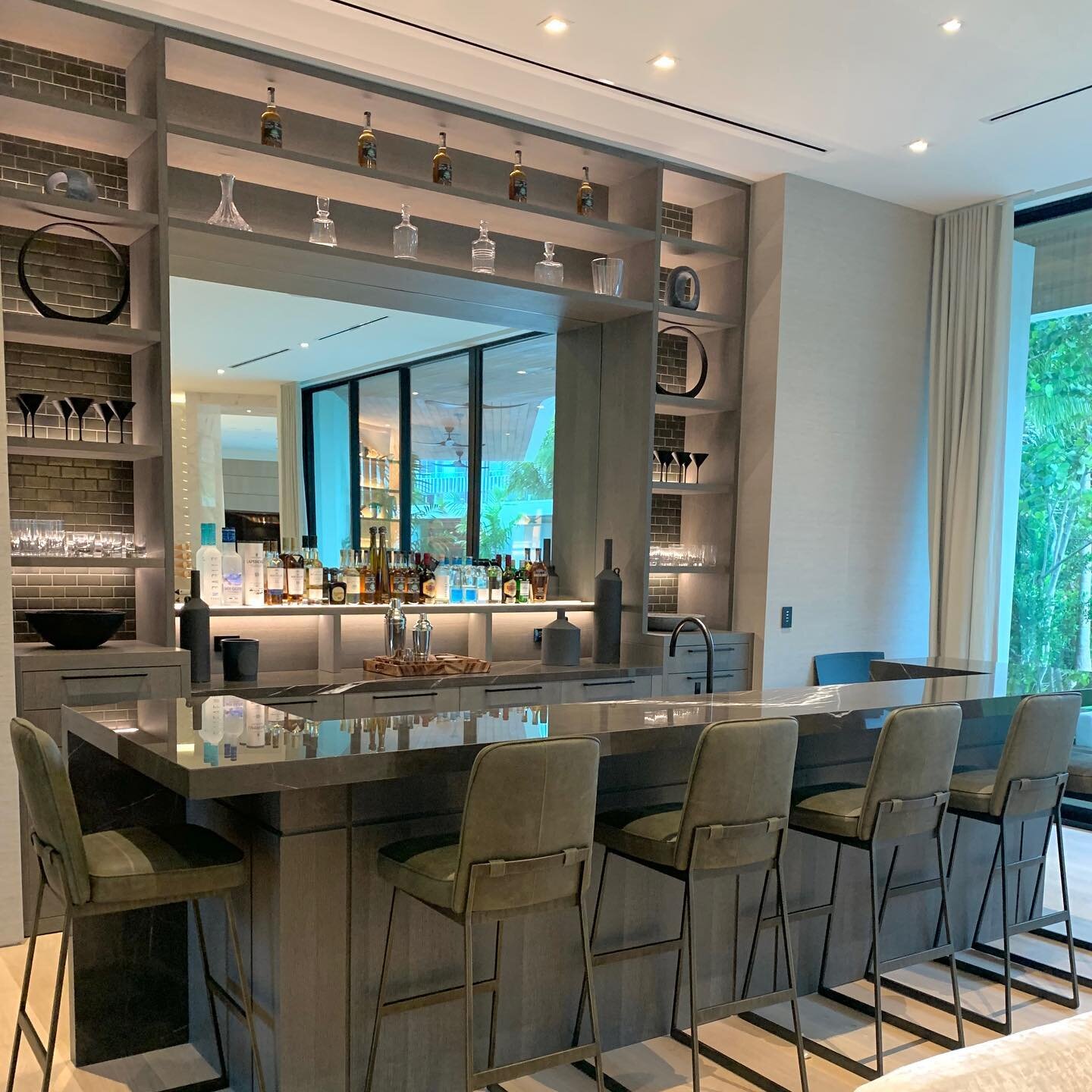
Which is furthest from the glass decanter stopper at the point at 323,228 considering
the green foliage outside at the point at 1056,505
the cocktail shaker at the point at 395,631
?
the green foliage outside at the point at 1056,505

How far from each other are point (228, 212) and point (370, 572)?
1.72m

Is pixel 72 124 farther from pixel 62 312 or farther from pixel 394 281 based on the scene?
pixel 394 281

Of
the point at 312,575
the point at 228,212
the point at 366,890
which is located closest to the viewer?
the point at 366,890

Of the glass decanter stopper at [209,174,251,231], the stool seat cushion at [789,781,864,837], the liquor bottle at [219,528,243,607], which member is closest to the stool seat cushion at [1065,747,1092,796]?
the stool seat cushion at [789,781,864,837]

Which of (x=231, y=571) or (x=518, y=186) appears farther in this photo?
(x=518, y=186)

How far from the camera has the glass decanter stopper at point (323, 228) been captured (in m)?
4.42

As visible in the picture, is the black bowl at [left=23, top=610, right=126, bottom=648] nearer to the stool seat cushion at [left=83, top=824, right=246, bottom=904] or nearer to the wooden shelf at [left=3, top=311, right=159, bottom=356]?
the wooden shelf at [left=3, top=311, right=159, bottom=356]

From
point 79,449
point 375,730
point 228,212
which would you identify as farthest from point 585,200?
point 375,730

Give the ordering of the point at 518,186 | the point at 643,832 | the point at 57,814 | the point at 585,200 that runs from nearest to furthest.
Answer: the point at 57,814, the point at 643,832, the point at 518,186, the point at 585,200

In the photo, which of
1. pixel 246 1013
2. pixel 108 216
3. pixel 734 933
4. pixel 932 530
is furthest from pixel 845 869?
pixel 108 216

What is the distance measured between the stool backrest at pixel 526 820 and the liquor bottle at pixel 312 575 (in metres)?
2.71

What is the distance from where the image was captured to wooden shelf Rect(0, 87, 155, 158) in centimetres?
369

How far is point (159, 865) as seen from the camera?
2.26 metres

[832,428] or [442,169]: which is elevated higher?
[442,169]
